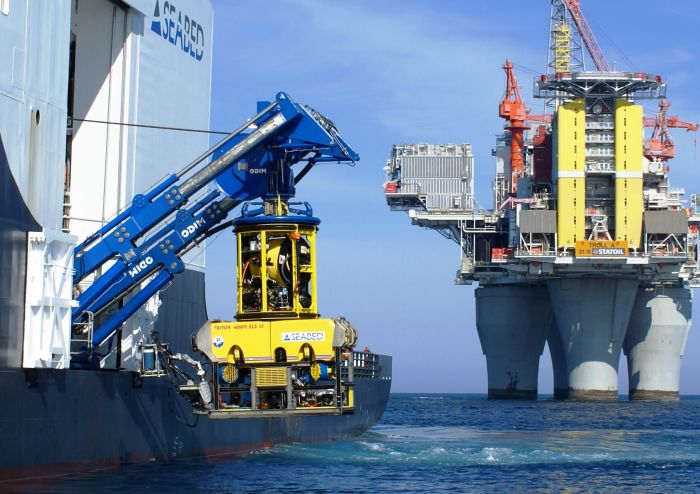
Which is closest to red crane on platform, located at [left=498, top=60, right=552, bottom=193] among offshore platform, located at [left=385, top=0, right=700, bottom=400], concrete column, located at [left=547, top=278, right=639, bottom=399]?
offshore platform, located at [left=385, top=0, right=700, bottom=400]

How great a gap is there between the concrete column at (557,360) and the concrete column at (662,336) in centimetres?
952

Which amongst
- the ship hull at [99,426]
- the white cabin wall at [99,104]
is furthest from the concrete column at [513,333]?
the white cabin wall at [99,104]

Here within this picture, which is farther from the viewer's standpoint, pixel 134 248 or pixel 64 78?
pixel 134 248

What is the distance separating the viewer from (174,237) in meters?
27.7

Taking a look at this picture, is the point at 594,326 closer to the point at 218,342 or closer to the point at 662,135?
the point at 662,135

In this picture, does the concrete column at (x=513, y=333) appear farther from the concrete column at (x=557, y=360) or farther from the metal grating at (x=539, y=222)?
the metal grating at (x=539, y=222)

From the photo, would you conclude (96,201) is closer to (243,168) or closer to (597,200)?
(243,168)

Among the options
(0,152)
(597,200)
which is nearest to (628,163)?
(597,200)

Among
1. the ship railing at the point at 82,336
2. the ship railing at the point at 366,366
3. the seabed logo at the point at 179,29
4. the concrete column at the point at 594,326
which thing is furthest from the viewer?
the concrete column at the point at 594,326

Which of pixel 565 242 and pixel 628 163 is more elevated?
pixel 628 163

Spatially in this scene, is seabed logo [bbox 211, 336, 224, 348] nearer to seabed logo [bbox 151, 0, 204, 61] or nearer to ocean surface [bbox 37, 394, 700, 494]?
ocean surface [bbox 37, 394, 700, 494]

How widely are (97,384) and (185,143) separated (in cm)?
1125

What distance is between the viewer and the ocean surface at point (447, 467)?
80.3 feet

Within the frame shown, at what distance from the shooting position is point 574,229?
83500 mm
